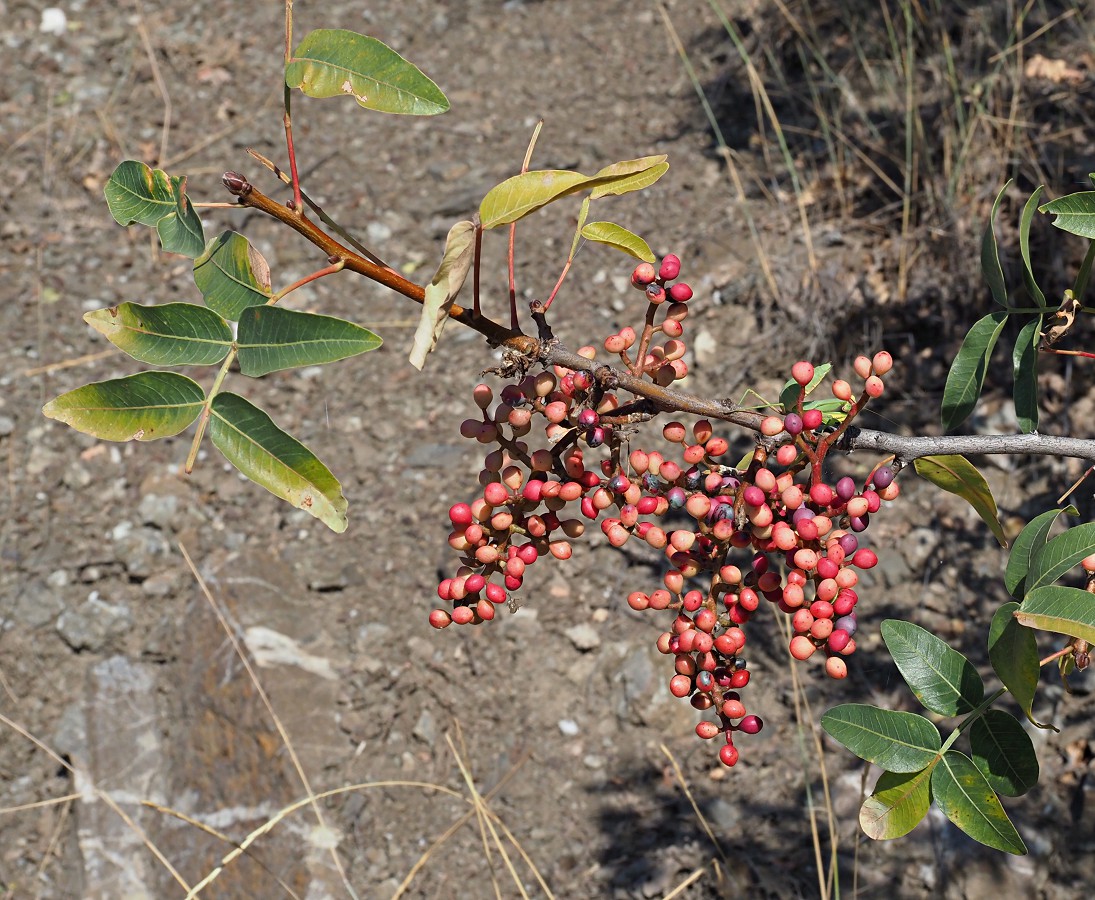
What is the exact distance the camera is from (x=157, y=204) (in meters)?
0.94

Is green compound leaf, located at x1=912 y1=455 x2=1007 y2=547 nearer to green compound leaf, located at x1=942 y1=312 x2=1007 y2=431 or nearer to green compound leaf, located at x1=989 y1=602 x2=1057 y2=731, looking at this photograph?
green compound leaf, located at x1=942 y1=312 x2=1007 y2=431

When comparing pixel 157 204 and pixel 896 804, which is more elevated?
pixel 157 204

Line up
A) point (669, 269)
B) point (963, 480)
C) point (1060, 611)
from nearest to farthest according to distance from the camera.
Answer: point (1060, 611) < point (669, 269) < point (963, 480)

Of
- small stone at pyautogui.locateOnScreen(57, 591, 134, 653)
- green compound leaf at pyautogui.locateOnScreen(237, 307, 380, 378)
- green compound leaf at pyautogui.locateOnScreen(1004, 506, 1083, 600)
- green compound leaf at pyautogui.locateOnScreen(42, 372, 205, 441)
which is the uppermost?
green compound leaf at pyautogui.locateOnScreen(237, 307, 380, 378)

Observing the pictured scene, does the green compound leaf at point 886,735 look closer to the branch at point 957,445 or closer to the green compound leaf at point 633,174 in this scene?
the branch at point 957,445

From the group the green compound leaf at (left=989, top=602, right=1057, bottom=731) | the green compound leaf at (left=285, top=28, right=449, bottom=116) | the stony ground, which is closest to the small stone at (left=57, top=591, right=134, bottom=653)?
the stony ground

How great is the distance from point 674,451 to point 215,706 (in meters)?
1.45

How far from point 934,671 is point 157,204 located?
957mm

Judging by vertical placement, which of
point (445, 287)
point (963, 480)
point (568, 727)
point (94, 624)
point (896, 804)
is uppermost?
point (445, 287)

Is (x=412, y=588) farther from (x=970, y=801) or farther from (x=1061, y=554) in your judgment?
(x=1061, y=554)

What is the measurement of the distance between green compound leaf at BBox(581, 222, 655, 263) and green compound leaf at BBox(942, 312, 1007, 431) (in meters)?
0.47

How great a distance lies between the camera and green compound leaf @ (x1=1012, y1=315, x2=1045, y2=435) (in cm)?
124

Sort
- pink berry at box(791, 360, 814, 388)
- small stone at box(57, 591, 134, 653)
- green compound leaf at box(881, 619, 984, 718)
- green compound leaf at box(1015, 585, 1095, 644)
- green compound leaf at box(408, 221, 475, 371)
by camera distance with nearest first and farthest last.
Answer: green compound leaf at box(408, 221, 475, 371)
green compound leaf at box(1015, 585, 1095, 644)
pink berry at box(791, 360, 814, 388)
green compound leaf at box(881, 619, 984, 718)
small stone at box(57, 591, 134, 653)

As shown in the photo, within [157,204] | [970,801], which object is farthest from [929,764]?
[157,204]
